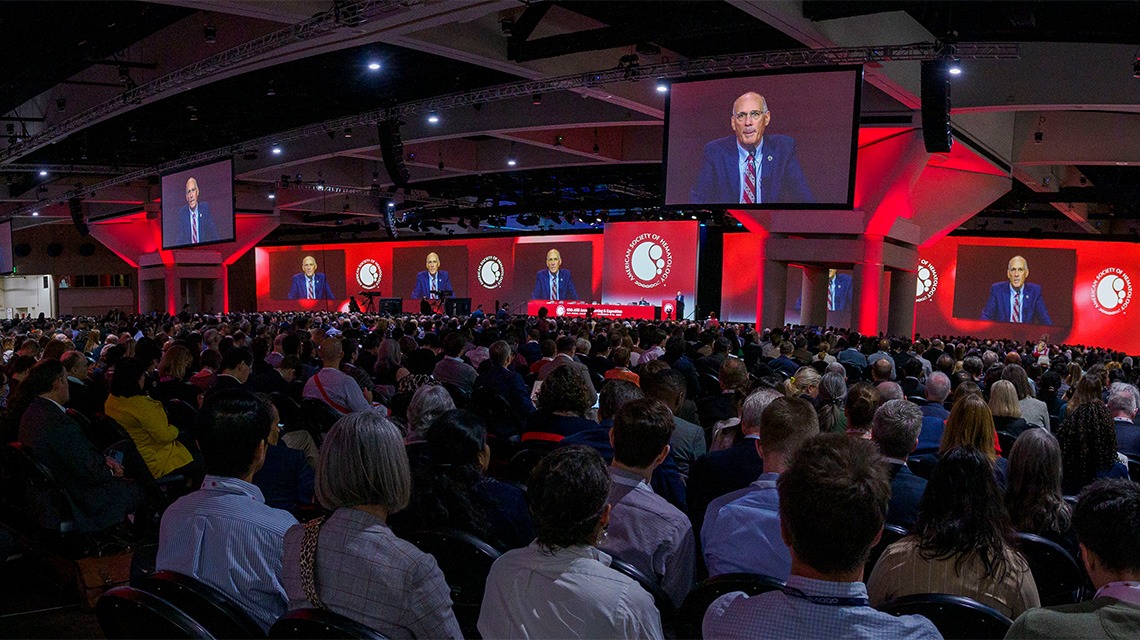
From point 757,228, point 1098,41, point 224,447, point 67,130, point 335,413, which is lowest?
point 335,413

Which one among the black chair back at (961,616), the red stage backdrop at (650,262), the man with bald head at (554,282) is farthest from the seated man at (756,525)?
the man with bald head at (554,282)

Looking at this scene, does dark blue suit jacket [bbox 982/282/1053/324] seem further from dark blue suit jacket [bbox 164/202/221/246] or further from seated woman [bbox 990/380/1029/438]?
seated woman [bbox 990/380/1029/438]

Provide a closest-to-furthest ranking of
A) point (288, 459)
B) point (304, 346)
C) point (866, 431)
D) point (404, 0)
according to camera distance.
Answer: point (288, 459)
point (866, 431)
point (404, 0)
point (304, 346)

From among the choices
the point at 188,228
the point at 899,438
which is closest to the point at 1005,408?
the point at 899,438

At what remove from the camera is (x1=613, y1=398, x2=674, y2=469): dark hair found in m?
2.84

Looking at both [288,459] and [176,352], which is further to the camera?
[176,352]

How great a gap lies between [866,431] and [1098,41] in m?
9.43

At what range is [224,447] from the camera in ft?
8.18

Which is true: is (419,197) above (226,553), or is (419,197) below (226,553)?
above

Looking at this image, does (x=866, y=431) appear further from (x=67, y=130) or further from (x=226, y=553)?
(x=67, y=130)

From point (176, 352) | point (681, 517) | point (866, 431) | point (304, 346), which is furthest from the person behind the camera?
point (304, 346)

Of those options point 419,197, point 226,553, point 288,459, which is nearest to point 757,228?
point 419,197

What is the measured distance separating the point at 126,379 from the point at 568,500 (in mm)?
3592

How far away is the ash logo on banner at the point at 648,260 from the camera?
27.6 metres
